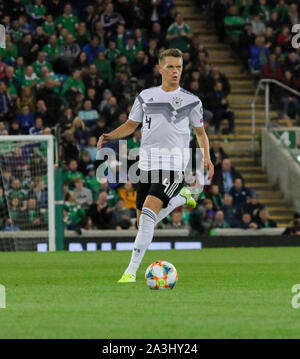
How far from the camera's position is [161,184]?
509 inches

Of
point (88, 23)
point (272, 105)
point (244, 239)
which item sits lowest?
point (244, 239)

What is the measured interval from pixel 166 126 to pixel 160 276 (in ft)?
6.17

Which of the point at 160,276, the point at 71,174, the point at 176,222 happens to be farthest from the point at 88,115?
the point at 160,276

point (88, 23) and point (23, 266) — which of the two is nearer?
point (23, 266)

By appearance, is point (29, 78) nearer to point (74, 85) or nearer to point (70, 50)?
point (74, 85)

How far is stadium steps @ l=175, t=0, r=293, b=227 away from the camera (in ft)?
94.1

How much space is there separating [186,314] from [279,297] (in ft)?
6.08

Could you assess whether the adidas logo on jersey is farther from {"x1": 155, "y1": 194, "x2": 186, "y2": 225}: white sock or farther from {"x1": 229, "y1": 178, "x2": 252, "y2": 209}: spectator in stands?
{"x1": 229, "y1": 178, "x2": 252, "y2": 209}: spectator in stands

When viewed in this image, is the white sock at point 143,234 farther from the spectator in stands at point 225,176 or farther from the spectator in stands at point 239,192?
the spectator in stands at point 225,176

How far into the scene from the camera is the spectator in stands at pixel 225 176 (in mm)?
27047

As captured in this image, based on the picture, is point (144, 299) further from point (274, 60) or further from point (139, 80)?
point (274, 60)

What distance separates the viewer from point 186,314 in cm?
980

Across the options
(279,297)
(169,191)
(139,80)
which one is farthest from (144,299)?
(139,80)

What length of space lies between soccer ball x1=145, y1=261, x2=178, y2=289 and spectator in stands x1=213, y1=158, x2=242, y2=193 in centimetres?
1482
